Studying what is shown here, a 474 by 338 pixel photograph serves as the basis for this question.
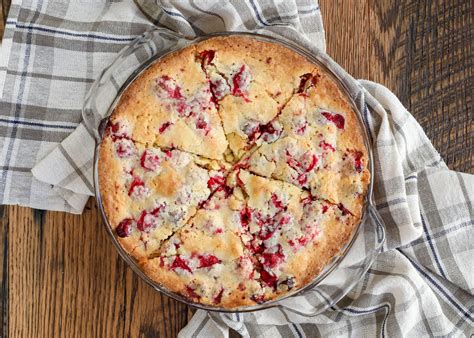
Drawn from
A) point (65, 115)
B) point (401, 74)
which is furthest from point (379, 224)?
point (65, 115)

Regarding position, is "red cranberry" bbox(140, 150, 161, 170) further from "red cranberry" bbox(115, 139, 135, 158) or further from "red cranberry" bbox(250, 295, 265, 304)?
"red cranberry" bbox(250, 295, 265, 304)

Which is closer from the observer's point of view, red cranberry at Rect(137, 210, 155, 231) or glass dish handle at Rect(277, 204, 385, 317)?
red cranberry at Rect(137, 210, 155, 231)

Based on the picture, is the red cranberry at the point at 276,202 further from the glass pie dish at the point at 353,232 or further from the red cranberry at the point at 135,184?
the red cranberry at the point at 135,184

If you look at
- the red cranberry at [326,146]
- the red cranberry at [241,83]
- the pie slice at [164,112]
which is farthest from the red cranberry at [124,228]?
the red cranberry at [326,146]

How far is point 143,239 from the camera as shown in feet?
7.00

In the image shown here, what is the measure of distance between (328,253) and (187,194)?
44 centimetres

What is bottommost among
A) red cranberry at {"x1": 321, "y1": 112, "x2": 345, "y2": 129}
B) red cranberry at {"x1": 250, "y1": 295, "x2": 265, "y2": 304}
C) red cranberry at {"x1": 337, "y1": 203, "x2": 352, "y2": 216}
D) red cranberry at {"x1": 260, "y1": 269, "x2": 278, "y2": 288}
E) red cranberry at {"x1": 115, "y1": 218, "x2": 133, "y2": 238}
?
red cranberry at {"x1": 250, "y1": 295, "x2": 265, "y2": 304}

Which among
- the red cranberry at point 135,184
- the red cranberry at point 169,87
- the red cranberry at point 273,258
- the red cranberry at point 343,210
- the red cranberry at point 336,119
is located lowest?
the red cranberry at point 273,258

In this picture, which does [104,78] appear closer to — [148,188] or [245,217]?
[148,188]

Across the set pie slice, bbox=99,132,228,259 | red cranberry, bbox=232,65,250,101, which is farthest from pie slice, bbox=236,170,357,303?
red cranberry, bbox=232,65,250,101

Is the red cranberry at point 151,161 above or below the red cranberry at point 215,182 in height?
above

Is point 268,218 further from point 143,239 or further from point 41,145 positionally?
point 41,145

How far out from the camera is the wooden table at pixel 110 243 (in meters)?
2.41

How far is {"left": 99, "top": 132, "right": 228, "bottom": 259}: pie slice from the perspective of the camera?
2.11 m
